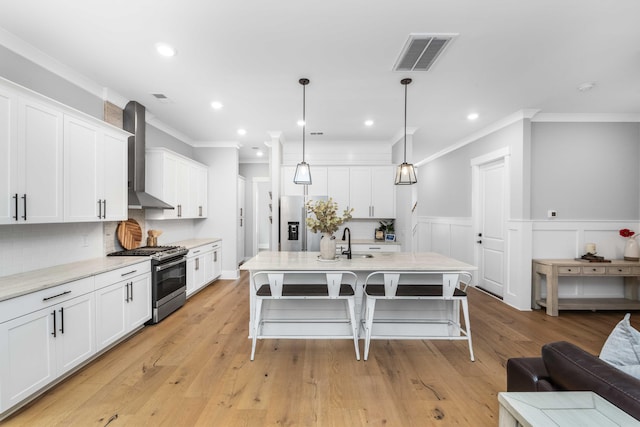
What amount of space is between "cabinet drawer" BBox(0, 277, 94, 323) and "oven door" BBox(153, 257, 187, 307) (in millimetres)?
965

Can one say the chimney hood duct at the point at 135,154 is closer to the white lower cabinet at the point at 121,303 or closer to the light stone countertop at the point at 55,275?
the light stone countertop at the point at 55,275

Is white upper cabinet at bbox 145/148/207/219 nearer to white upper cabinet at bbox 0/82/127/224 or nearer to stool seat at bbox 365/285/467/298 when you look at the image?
white upper cabinet at bbox 0/82/127/224

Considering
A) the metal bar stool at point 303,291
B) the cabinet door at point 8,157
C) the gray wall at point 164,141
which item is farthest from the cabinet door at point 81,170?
the metal bar stool at point 303,291

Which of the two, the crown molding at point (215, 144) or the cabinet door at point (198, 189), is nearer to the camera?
the cabinet door at point (198, 189)

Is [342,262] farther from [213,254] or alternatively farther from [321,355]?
[213,254]

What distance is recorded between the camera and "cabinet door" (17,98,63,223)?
225 centimetres

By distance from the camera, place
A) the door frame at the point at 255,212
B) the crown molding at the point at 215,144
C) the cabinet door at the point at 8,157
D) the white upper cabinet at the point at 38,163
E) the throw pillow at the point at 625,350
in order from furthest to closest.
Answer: the door frame at the point at 255,212, the crown molding at the point at 215,144, the white upper cabinet at the point at 38,163, the cabinet door at the point at 8,157, the throw pillow at the point at 625,350

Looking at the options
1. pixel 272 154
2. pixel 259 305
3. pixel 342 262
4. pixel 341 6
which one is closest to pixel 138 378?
pixel 259 305

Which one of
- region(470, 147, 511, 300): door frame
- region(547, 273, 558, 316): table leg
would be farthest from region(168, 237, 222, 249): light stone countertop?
region(547, 273, 558, 316): table leg

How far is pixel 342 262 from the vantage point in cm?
297

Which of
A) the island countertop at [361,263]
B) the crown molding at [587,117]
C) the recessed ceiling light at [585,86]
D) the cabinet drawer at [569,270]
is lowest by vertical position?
the cabinet drawer at [569,270]

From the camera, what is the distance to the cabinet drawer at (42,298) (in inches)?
73.3

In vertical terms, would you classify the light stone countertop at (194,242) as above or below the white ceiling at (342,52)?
below

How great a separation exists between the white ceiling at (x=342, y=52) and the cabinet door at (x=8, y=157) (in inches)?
24.9
